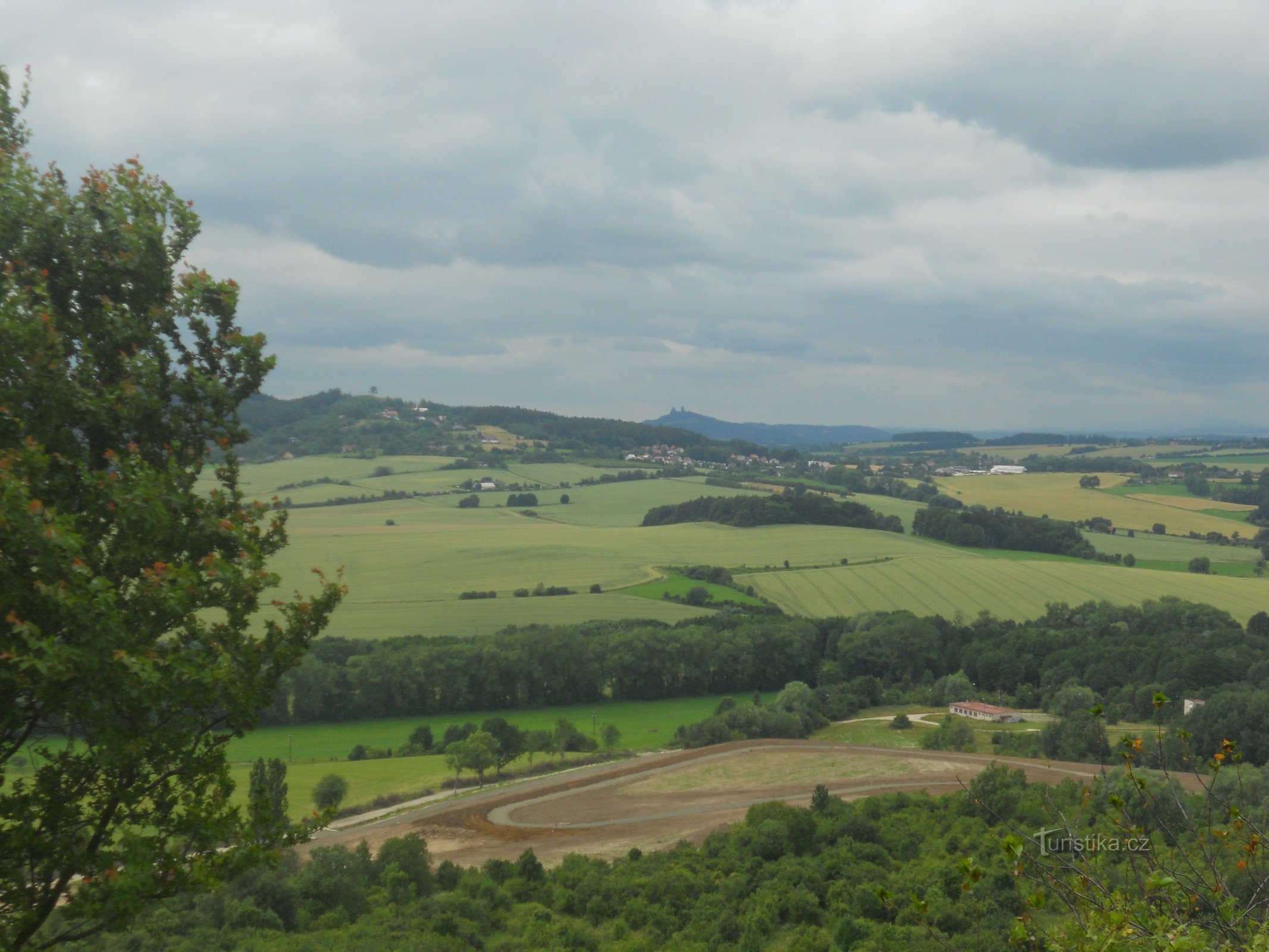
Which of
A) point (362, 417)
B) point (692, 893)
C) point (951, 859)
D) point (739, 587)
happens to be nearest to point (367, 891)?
point (692, 893)

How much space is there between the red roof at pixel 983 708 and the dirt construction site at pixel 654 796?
14.3 m

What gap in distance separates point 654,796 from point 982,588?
55982mm

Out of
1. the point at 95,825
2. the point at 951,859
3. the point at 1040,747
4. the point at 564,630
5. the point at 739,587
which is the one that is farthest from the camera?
the point at 739,587

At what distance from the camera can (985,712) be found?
58469mm

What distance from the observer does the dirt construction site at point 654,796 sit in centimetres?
3478

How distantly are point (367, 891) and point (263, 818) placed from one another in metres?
21.8

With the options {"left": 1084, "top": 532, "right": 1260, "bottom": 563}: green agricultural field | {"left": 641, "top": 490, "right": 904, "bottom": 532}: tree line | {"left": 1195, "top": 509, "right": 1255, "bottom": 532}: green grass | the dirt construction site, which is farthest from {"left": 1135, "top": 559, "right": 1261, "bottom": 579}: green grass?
the dirt construction site

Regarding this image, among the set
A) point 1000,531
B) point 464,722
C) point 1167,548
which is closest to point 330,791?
point 464,722

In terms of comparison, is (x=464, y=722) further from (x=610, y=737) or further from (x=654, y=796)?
(x=654, y=796)

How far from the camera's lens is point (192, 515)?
27.5 ft

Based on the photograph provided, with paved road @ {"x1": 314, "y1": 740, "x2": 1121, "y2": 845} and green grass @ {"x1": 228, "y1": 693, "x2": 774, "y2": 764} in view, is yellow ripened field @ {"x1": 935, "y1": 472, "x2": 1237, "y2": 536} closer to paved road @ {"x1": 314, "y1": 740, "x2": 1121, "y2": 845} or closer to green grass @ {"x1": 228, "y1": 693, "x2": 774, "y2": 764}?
green grass @ {"x1": 228, "y1": 693, "x2": 774, "y2": 764}

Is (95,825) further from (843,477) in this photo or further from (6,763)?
(843,477)

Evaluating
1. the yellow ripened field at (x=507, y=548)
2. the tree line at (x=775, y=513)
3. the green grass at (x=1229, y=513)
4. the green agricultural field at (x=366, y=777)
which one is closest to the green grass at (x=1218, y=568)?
the yellow ripened field at (x=507, y=548)

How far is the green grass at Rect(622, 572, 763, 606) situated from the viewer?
82.3 meters
